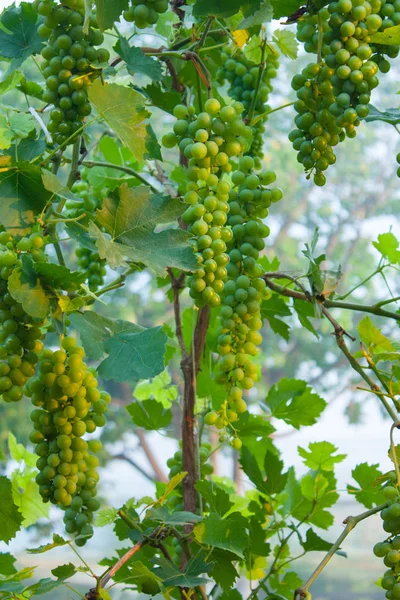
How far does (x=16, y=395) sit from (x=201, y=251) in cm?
15

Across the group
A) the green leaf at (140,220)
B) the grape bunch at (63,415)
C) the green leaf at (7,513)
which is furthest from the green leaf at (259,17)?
the green leaf at (7,513)

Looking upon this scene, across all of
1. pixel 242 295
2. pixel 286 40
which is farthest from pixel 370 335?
pixel 286 40

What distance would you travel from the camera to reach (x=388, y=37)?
0.46m

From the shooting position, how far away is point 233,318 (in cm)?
55

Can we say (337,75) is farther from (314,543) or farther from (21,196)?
(314,543)

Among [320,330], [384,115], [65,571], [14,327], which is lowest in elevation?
[65,571]

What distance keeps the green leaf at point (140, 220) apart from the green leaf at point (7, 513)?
7.2 inches

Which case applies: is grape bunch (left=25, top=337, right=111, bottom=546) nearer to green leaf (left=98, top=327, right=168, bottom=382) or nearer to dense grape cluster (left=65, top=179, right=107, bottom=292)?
green leaf (left=98, top=327, right=168, bottom=382)

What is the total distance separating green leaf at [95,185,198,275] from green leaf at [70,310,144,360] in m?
0.07

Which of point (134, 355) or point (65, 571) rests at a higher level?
point (134, 355)

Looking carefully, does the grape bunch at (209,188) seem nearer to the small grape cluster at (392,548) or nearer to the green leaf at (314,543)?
the small grape cluster at (392,548)

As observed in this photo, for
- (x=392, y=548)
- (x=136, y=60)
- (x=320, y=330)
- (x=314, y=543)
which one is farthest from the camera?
(x=320, y=330)

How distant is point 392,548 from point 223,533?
0.15 m

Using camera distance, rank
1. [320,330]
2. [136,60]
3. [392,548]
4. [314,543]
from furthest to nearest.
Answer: [320,330] → [314,543] → [136,60] → [392,548]
